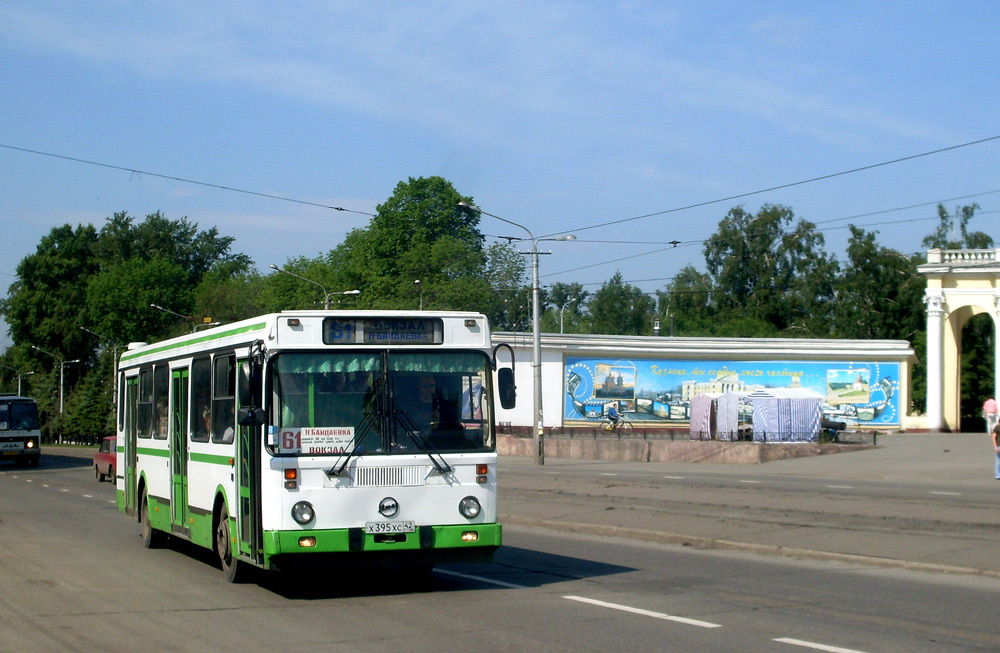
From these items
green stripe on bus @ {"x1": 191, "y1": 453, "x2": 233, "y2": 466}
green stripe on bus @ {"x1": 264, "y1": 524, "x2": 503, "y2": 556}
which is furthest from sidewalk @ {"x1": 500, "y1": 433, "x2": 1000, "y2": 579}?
green stripe on bus @ {"x1": 191, "y1": 453, "x2": 233, "y2": 466}

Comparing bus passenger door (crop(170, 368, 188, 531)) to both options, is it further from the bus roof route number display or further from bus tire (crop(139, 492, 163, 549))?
the bus roof route number display

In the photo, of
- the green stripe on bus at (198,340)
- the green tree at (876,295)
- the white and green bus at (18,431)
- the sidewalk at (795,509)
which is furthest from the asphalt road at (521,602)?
the green tree at (876,295)

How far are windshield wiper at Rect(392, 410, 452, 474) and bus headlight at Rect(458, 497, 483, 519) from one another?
34 cm

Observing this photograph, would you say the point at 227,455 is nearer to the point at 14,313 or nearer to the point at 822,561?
the point at 822,561

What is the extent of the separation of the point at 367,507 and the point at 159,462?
549 cm

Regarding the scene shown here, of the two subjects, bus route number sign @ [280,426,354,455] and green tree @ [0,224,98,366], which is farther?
green tree @ [0,224,98,366]

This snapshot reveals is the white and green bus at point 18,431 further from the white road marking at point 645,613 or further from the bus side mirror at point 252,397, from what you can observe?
the white road marking at point 645,613

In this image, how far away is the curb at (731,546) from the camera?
1235cm

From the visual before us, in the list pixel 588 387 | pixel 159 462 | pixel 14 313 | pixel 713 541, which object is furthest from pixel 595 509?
pixel 14 313

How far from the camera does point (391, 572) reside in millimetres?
12617

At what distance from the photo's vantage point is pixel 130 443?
16812 mm

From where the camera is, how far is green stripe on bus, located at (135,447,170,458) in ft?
47.4

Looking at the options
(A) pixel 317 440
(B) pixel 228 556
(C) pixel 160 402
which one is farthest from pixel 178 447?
(A) pixel 317 440

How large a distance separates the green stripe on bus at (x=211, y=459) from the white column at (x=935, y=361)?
166ft
